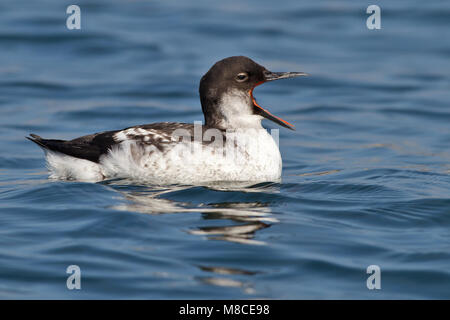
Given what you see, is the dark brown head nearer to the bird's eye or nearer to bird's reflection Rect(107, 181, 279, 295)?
the bird's eye

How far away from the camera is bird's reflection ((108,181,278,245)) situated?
7.16 meters

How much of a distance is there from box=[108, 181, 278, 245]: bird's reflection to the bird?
167mm

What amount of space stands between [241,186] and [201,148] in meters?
0.64

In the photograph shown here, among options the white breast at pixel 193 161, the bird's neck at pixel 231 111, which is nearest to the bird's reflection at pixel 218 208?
the white breast at pixel 193 161

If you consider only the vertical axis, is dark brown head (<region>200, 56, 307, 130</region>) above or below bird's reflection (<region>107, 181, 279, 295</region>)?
above

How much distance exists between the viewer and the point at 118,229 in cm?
732

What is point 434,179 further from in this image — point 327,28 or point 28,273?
point 327,28

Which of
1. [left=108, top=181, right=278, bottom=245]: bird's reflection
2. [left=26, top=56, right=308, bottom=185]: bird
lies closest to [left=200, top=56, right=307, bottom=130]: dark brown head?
[left=26, top=56, right=308, bottom=185]: bird

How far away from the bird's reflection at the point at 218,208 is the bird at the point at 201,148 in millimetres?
167

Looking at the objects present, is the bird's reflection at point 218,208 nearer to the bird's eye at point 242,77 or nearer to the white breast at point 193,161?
the white breast at point 193,161

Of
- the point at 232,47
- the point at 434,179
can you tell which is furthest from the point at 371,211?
the point at 232,47

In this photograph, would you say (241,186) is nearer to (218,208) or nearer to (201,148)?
(201,148)

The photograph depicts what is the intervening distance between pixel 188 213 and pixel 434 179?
11.9 ft
